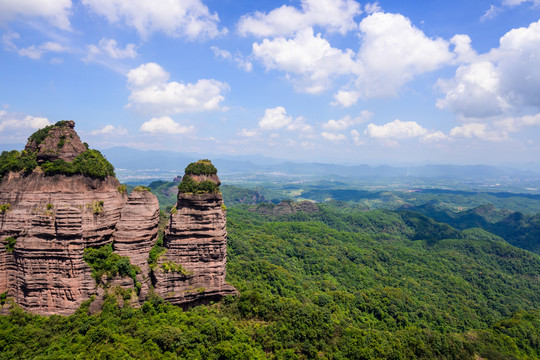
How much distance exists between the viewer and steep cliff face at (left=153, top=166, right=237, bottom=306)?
33469 millimetres

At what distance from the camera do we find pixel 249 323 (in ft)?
114

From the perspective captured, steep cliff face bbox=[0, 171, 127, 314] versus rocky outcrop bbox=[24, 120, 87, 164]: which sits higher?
rocky outcrop bbox=[24, 120, 87, 164]

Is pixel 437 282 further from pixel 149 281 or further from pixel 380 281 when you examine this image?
pixel 149 281

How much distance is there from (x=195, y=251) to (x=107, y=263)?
31.7 feet

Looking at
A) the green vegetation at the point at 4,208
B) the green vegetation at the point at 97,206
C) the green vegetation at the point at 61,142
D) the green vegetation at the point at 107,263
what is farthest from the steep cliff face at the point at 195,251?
the green vegetation at the point at 4,208

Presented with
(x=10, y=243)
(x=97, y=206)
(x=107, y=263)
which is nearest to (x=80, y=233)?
(x=97, y=206)

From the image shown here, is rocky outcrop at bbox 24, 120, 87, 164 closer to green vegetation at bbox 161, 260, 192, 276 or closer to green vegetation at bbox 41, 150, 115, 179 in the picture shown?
green vegetation at bbox 41, 150, 115, 179

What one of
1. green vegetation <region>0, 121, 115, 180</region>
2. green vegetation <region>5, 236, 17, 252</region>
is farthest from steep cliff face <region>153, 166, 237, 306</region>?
green vegetation <region>5, 236, 17, 252</region>

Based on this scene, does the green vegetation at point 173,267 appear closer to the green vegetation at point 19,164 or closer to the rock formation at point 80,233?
the rock formation at point 80,233

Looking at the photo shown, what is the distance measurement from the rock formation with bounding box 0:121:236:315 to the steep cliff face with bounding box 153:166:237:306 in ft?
0.40

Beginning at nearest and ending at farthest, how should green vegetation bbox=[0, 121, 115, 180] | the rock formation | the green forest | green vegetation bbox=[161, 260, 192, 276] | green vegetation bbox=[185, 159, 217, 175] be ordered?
the green forest → the rock formation → green vegetation bbox=[0, 121, 115, 180] → green vegetation bbox=[161, 260, 192, 276] → green vegetation bbox=[185, 159, 217, 175]

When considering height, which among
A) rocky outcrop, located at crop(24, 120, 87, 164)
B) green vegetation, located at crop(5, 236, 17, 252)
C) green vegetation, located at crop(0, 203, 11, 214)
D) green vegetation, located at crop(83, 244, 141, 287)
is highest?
rocky outcrop, located at crop(24, 120, 87, 164)

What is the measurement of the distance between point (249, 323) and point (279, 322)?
3960mm

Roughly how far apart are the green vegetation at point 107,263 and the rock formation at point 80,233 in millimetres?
369
